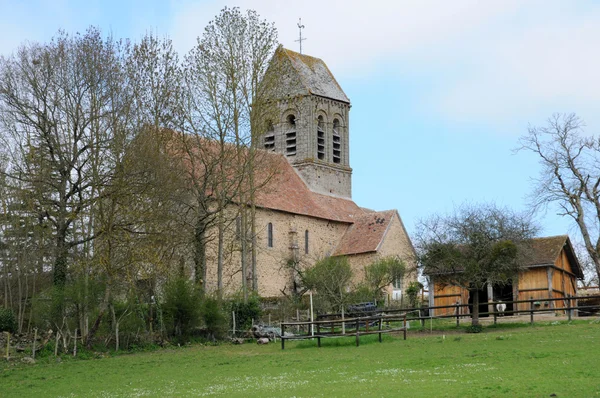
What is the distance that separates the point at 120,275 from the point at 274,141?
30143 mm

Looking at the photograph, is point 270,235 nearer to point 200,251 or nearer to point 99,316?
point 200,251

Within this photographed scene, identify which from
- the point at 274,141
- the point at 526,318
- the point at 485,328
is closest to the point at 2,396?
the point at 485,328

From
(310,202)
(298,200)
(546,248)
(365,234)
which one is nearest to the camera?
(546,248)

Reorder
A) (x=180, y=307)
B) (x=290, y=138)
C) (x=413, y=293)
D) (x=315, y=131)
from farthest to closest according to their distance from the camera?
1. (x=290, y=138)
2. (x=315, y=131)
3. (x=413, y=293)
4. (x=180, y=307)

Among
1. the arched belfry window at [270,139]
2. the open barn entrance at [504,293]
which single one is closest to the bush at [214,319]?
the open barn entrance at [504,293]

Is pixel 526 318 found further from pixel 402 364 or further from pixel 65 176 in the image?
pixel 65 176

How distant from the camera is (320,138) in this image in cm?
5838

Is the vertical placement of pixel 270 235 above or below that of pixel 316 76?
below

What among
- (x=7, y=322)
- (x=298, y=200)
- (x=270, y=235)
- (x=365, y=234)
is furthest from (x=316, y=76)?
(x=7, y=322)

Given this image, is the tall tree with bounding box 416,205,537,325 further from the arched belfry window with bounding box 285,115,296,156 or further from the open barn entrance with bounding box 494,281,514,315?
the arched belfry window with bounding box 285,115,296,156

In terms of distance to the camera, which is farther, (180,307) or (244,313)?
(244,313)

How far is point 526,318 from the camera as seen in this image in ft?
107

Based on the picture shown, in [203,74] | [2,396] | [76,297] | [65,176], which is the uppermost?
[203,74]

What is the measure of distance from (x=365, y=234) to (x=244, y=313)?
20041mm
